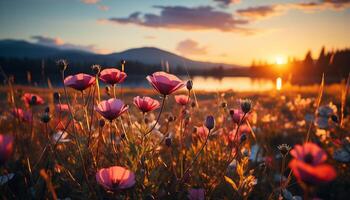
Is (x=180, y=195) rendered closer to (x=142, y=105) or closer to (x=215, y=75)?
(x=142, y=105)

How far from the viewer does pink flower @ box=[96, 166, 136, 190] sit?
110 centimetres

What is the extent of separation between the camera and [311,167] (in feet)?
1.92

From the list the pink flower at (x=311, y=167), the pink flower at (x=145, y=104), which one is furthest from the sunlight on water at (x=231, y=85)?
the pink flower at (x=311, y=167)

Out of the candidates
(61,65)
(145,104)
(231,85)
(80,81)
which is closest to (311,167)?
(145,104)

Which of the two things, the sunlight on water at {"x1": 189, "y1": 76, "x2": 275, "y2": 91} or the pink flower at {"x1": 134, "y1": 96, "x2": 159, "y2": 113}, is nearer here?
the pink flower at {"x1": 134, "y1": 96, "x2": 159, "y2": 113}

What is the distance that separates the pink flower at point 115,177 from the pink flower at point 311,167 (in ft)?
2.07

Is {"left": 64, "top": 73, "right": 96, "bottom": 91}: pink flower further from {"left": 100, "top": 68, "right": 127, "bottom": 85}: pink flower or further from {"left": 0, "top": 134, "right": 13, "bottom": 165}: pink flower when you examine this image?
{"left": 0, "top": 134, "right": 13, "bottom": 165}: pink flower

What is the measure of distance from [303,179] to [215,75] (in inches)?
4582

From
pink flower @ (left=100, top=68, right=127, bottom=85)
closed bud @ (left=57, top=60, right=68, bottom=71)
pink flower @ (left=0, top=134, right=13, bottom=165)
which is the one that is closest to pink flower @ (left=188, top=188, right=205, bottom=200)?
pink flower @ (left=100, top=68, right=127, bottom=85)

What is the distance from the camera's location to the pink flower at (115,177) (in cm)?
110

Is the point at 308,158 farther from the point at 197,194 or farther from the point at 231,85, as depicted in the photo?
the point at 231,85

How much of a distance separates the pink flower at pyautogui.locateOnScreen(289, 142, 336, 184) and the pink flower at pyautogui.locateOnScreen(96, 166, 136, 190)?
2.07 feet

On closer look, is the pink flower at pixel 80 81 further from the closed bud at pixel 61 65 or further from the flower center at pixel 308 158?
the flower center at pixel 308 158

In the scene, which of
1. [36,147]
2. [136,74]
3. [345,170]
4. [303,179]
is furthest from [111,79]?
[136,74]
